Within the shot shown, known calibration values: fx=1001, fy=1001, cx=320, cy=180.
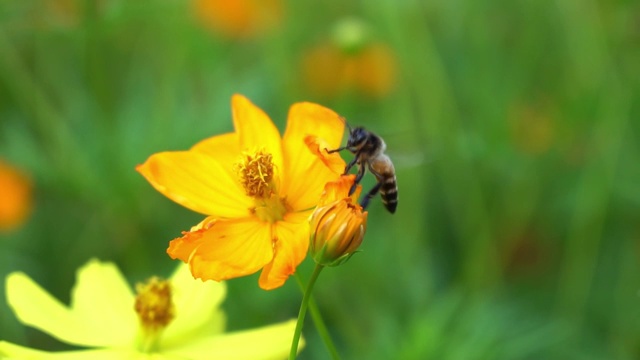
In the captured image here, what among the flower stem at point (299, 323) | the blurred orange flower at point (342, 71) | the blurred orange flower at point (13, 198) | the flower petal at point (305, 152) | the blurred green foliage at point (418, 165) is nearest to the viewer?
the flower stem at point (299, 323)

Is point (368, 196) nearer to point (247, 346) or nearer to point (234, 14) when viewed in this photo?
point (247, 346)

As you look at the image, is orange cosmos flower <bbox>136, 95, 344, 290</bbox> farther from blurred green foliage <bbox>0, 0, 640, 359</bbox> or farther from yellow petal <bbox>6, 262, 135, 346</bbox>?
blurred green foliage <bbox>0, 0, 640, 359</bbox>

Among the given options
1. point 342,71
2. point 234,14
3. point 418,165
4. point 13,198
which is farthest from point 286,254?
point 234,14

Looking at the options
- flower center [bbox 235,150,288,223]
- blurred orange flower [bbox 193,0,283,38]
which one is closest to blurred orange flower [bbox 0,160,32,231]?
blurred orange flower [bbox 193,0,283,38]

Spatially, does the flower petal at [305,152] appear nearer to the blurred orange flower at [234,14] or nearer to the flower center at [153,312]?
the flower center at [153,312]

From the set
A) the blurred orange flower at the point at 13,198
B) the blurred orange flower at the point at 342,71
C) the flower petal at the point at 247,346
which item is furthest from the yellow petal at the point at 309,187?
the blurred orange flower at the point at 342,71

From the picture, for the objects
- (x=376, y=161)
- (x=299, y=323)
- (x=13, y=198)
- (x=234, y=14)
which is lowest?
(x=299, y=323)
